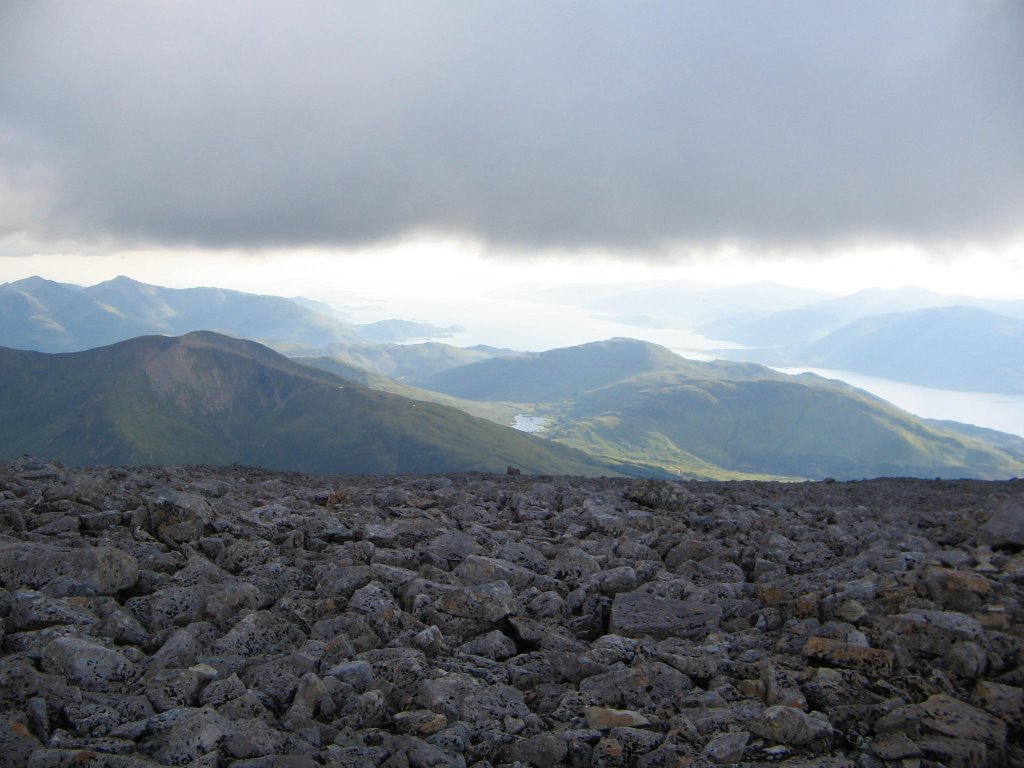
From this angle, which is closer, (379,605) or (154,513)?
(379,605)

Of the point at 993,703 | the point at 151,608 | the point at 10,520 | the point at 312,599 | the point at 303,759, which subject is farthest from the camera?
the point at 10,520

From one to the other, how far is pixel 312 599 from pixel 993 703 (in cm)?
1079

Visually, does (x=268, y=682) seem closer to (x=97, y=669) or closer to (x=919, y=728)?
(x=97, y=669)

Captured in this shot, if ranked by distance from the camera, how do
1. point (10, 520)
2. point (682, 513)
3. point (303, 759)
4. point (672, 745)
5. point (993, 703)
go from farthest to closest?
point (682, 513) → point (10, 520) → point (993, 703) → point (672, 745) → point (303, 759)

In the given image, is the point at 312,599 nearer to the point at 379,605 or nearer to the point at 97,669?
the point at 379,605

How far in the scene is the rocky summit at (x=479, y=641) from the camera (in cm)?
857

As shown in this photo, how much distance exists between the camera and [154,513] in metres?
16.5

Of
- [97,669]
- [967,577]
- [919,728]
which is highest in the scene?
[967,577]

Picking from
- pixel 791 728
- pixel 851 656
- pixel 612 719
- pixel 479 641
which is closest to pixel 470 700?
pixel 612 719

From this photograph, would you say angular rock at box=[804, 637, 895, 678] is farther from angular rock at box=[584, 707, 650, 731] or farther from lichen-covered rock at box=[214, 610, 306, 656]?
lichen-covered rock at box=[214, 610, 306, 656]

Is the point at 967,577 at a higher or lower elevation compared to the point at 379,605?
higher

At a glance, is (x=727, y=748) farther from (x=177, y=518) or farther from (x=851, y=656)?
(x=177, y=518)

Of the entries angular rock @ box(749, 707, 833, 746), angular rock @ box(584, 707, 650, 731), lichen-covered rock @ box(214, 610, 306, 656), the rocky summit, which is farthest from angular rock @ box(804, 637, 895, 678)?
lichen-covered rock @ box(214, 610, 306, 656)

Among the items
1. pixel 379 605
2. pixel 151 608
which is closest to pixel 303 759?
pixel 379 605
